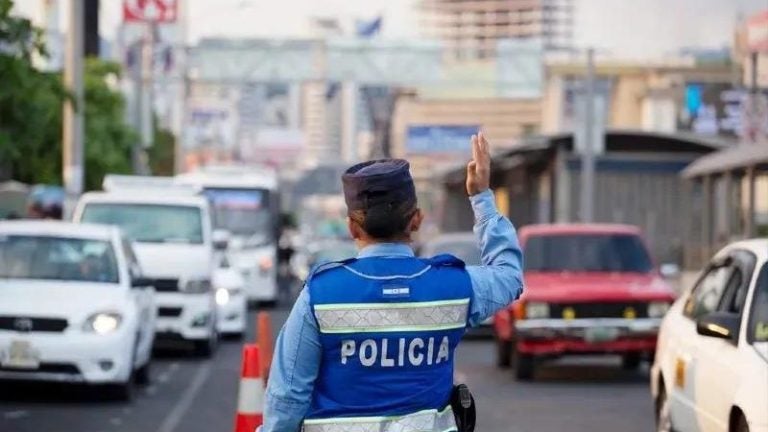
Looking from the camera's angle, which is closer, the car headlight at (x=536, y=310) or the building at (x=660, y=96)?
the car headlight at (x=536, y=310)

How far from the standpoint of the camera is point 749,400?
33.8 feet

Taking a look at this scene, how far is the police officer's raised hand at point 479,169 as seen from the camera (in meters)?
6.14

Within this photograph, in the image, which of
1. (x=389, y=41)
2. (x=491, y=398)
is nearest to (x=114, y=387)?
(x=491, y=398)

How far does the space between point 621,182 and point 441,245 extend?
20.8m

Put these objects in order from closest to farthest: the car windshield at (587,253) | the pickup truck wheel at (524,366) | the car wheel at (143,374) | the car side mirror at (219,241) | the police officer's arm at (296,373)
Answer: the police officer's arm at (296,373), the car wheel at (143,374), the pickup truck wheel at (524,366), the car windshield at (587,253), the car side mirror at (219,241)

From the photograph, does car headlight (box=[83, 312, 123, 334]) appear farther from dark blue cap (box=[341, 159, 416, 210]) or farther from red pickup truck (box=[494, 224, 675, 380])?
dark blue cap (box=[341, 159, 416, 210])

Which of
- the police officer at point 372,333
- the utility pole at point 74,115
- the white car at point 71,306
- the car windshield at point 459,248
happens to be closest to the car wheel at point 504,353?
the white car at point 71,306

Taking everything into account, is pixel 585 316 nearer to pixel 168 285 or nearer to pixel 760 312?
pixel 168 285

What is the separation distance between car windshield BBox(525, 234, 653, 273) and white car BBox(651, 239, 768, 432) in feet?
30.2

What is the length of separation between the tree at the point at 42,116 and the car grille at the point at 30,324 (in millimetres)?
6476

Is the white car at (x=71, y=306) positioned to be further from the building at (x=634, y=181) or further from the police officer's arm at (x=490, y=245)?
the building at (x=634, y=181)

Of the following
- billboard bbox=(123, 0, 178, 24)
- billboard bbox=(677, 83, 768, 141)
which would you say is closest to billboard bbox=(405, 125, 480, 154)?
billboard bbox=(677, 83, 768, 141)

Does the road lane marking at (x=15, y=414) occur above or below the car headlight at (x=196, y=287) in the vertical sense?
below

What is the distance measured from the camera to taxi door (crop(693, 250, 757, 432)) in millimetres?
10875
